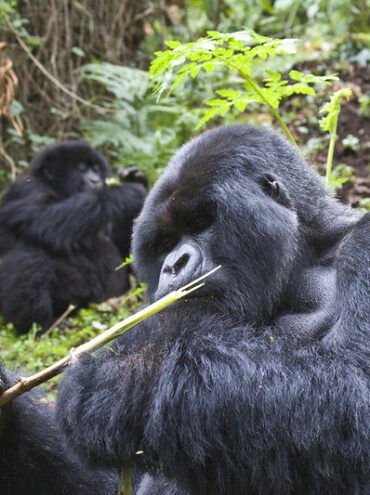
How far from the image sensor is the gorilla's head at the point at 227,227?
2.85 meters

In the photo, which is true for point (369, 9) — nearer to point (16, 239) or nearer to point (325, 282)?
point (16, 239)

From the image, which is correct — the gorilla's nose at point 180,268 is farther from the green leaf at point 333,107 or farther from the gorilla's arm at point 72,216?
the gorilla's arm at point 72,216

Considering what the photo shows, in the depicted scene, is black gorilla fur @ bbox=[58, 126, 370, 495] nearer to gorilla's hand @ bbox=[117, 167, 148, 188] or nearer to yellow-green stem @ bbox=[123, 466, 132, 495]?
yellow-green stem @ bbox=[123, 466, 132, 495]

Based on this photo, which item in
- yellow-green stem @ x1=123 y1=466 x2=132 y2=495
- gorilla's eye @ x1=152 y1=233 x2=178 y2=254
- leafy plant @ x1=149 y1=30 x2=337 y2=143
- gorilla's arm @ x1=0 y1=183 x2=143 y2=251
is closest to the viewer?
yellow-green stem @ x1=123 y1=466 x2=132 y2=495

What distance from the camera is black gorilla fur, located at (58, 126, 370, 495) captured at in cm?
237

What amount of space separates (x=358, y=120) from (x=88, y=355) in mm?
6264

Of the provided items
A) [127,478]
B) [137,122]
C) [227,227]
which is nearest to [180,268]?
[227,227]

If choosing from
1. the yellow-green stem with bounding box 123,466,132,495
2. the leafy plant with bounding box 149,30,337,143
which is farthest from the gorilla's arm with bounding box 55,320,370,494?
Result: the leafy plant with bounding box 149,30,337,143

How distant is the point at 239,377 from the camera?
7.93 ft

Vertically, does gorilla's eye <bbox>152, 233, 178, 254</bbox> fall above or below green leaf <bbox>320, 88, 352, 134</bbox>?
below

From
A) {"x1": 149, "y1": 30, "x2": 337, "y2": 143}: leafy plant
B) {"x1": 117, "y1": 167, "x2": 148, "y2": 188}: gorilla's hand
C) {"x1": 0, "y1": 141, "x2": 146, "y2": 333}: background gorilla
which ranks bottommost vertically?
{"x1": 0, "y1": 141, "x2": 146, "y2": 333}: background gorilla

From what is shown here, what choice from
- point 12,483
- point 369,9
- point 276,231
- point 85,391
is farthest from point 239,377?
point 369,9

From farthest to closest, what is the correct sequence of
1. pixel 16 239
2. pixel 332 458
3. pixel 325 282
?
pixel 16 239 < pixel 325 282 < pixel 332 458

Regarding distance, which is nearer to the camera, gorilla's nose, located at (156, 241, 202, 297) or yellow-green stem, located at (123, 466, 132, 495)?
yellow-green stem, located at (123, 466, 132, 495)
